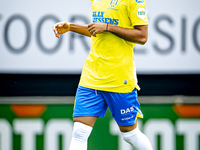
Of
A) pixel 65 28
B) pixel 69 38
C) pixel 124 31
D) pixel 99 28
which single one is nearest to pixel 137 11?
pixel 124 31

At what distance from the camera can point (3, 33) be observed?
3.46m

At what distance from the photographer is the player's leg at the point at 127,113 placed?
100 inches

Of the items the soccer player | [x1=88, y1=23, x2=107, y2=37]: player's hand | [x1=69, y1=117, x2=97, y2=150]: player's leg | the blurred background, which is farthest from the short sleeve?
the blurred background

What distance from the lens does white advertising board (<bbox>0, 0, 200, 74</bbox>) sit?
3465mm

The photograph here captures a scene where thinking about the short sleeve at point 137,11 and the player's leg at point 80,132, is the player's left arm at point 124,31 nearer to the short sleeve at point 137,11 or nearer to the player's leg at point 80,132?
the short sleeve at point 137,11

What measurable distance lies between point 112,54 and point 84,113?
1.50 feet

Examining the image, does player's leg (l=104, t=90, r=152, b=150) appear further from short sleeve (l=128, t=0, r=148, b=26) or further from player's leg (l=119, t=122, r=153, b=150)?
short sleeve (l=128, t=0, r=148, b=26)

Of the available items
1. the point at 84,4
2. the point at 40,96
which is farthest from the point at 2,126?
the point at 84,4

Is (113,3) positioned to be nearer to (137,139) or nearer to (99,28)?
(99,28)

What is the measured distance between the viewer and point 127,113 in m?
2.57

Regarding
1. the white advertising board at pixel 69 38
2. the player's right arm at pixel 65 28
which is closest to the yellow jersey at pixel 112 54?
the player's right arm at pixel 65 28

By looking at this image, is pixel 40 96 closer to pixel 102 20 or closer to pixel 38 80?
pixel 38 80

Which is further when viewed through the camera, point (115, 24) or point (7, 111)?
point (7, 111)

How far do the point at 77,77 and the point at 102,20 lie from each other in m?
1.22
